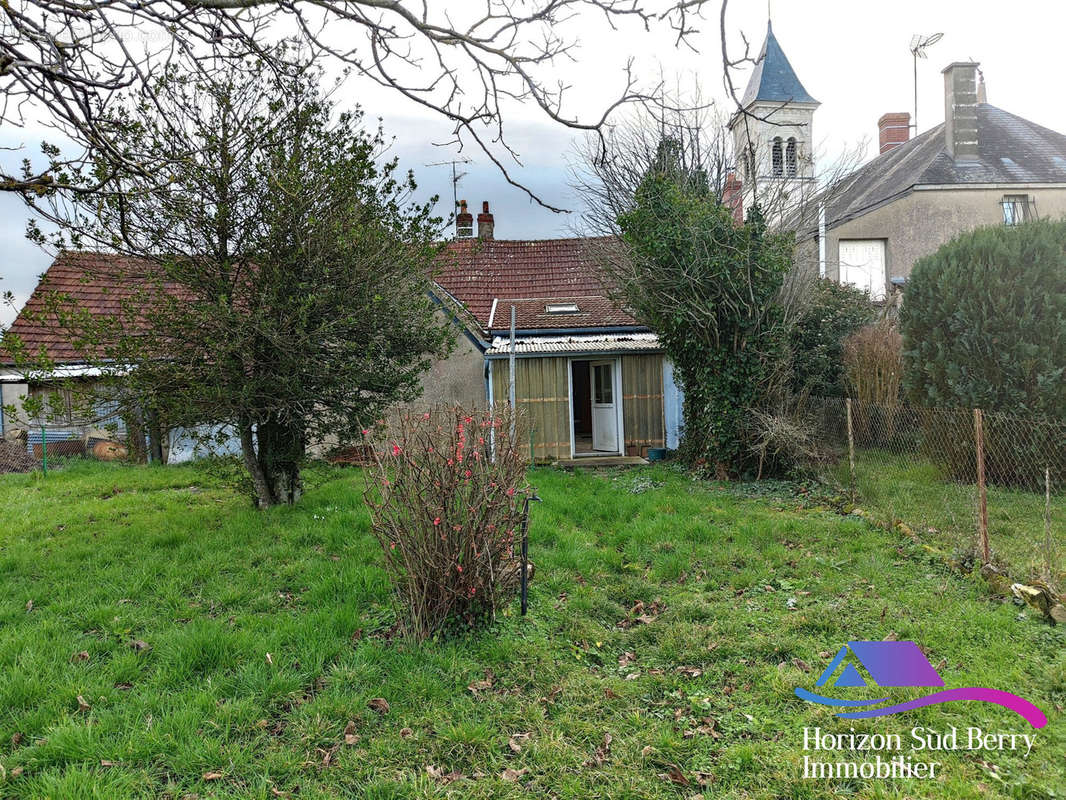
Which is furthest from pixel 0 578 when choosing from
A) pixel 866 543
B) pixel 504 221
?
pixel 504 221

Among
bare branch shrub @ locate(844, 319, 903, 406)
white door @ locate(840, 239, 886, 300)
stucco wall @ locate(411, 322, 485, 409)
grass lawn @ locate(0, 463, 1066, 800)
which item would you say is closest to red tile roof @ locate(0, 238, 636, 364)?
stucco wall @ locate(411, 322, 485, 409)

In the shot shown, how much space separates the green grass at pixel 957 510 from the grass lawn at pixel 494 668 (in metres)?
0.53

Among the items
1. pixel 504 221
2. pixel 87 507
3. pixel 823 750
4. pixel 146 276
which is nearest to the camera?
pixel 823 750

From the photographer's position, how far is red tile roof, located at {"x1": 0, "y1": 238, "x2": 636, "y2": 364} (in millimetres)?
15070

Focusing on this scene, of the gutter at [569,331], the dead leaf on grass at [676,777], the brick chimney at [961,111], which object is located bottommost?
the dead leaf on grass at [676,777]

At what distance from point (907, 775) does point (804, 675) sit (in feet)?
3.08

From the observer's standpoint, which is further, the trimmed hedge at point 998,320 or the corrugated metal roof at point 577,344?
the corrugated metal roof at point 577,344

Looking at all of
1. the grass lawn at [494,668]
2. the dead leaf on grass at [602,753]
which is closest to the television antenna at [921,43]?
the grass lawn at [494,668]

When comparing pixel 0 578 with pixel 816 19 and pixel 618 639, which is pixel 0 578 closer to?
pixel 618 639

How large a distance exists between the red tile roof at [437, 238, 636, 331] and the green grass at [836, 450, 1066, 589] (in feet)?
23.1

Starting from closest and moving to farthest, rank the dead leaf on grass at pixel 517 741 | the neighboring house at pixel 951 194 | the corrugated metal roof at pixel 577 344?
the dead leaf on grass at pixel 517 741 → the corrugated metal roof at pixel 577 344 → the neighboring house at pixel 951 194

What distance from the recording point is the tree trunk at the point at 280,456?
27.6 feet

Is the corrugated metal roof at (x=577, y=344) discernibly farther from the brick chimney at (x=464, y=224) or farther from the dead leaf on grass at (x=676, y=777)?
the dead leaf on grass at (x=676, y=777)

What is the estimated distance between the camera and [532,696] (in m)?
4.02
